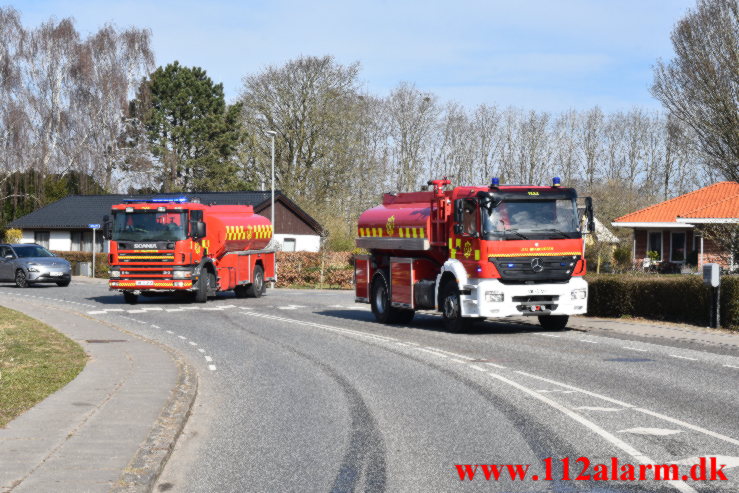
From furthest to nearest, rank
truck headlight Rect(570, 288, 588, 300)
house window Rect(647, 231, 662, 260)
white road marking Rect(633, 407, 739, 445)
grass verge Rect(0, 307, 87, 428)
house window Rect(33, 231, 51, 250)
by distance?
house window Rect(33, 231, 51, 250)
house window Rect(647, 231, 662, 260)
truck headlight Rect(570, 288, 588, 300)
grass verge Rect(0, 307, 87, 428)
white road marking Rect(633, 407, 739, 445)

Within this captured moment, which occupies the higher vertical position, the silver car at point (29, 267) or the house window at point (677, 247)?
the house window at point (677, 247)

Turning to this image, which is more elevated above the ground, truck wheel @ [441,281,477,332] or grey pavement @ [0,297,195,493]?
truck wheel @ [441,281,477,332]

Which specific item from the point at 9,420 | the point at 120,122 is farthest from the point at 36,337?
the point at 120,122

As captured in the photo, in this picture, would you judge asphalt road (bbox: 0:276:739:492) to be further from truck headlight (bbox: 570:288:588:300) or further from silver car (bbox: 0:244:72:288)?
silver car (bbox: 0:244:72:288)

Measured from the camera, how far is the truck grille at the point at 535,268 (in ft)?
63.1

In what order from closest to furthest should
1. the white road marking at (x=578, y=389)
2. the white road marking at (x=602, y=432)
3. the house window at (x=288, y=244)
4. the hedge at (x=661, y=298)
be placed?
the white road marking at (x=602, y=432) < the white road marking at (x=578, y=389) < the hedge at (x=661, y=298) < the house window at (x=288, y=244)

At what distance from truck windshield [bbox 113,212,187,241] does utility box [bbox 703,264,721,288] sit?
49.2 feet

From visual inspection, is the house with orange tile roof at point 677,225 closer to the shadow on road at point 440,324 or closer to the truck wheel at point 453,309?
the shadow on road at point 440,324

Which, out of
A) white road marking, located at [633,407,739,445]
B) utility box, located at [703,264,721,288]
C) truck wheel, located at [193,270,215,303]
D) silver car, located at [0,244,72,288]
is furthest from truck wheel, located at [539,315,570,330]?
silver car, located at [0,244,72,288]

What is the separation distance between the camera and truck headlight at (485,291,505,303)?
19156 millimetres

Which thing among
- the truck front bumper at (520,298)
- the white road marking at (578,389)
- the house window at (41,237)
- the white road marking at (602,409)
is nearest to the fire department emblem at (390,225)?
the truck front bumper at (520,298)

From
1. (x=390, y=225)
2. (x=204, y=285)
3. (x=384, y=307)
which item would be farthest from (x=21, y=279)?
(x=390, y=225)

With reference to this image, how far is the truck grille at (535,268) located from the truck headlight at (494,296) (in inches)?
11.9

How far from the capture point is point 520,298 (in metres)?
19.4
